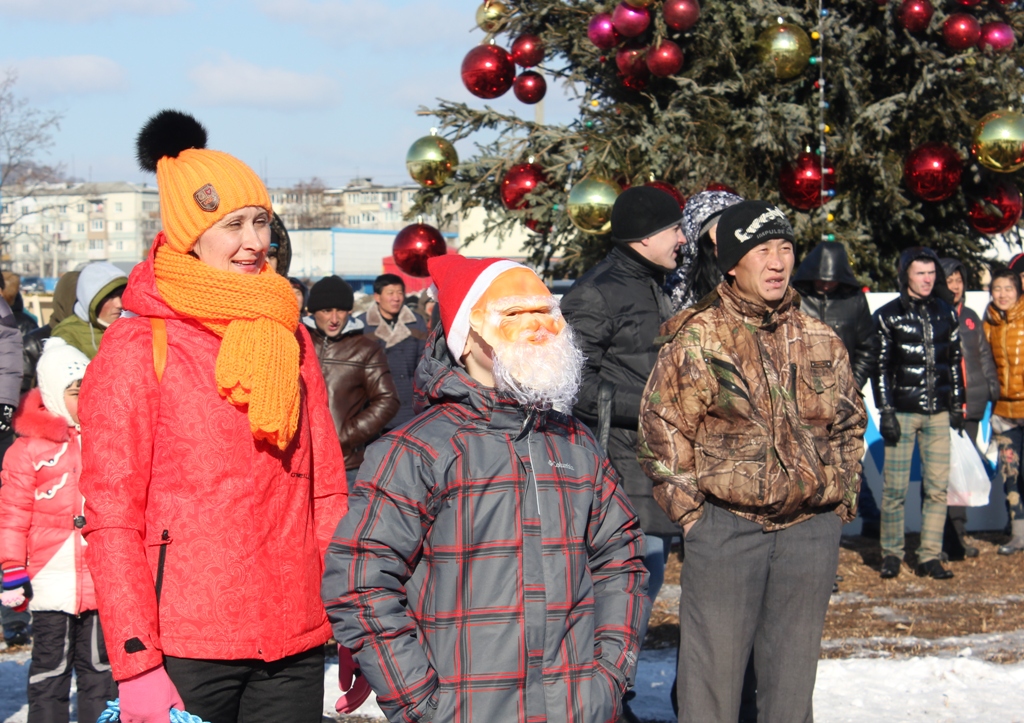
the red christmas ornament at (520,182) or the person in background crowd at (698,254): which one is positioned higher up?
the red christmas ornament at (520,182)

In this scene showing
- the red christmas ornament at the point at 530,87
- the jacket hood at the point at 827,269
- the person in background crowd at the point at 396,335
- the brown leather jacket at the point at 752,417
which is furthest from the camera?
the red christmas ornament at the point at 530,87

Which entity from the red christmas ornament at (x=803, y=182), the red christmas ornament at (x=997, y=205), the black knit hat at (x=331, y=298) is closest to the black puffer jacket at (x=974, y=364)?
the red christmas ornament at (x=997, y=205)

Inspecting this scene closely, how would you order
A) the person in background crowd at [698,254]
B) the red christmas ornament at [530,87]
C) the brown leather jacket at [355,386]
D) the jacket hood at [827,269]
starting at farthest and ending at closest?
the red christmas ornament at [530,87]
the jacket hood at [827,269]
the brown leather jacket at [355,386]
the person in background crowd at [698,254]

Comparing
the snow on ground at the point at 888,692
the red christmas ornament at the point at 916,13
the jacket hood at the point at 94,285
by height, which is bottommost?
the snow on ground at the point at 888,692

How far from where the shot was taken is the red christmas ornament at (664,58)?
28.0ft

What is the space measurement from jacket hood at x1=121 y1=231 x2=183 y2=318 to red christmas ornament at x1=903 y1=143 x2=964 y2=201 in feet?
23.3

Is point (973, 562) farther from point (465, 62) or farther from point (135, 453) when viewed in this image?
point (135, 453)

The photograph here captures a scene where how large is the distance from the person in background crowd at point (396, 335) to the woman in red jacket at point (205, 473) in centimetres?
570

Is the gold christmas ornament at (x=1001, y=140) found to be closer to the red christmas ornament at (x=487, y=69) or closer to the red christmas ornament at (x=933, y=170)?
the red christmas ornament at (x=933, y=170)

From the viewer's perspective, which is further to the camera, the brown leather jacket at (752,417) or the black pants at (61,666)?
the black pants at (61,666)

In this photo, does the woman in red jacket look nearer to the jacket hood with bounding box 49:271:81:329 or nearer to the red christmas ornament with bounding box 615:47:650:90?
the jacket hood with bounding box 49:271:81:329

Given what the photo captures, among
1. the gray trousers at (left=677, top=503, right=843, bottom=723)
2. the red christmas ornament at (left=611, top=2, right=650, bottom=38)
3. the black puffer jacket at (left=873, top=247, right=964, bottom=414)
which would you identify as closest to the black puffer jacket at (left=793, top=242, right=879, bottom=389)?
the black puffer jacket at (left=873, top=247, right=964, bottom=414)

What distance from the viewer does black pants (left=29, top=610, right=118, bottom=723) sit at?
4.19 meters

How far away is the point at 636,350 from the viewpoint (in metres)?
4.62
